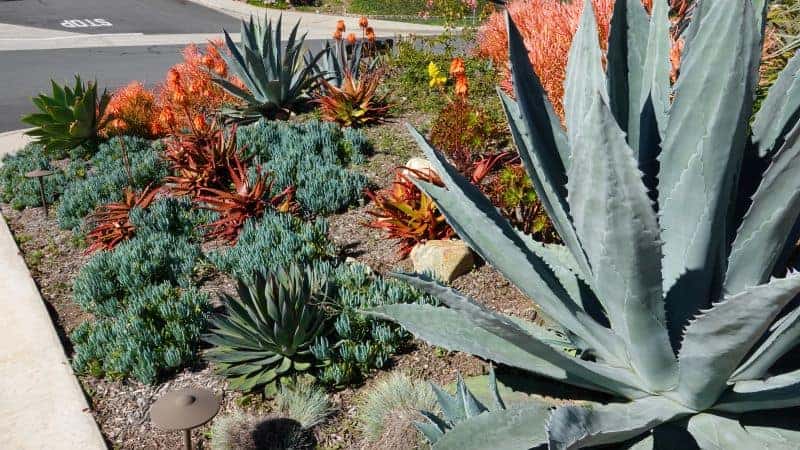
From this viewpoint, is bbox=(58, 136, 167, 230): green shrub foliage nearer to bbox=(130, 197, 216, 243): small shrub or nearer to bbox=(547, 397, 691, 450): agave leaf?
bbox=(130, 197, 216, 243): small shrub

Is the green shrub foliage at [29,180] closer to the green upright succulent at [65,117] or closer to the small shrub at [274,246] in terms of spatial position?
the green upright succulent at [65,117]

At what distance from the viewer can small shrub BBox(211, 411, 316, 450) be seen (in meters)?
3.46

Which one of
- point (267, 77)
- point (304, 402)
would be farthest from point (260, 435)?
point (267, 77)

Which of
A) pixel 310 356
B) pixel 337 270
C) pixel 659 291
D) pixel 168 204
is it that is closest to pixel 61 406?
pixel 310 356

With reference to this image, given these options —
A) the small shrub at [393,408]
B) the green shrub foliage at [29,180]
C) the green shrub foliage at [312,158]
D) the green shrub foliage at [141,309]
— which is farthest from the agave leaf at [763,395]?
the green shrub foliage at [29,180]

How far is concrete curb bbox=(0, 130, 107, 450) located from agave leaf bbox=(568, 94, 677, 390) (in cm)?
300

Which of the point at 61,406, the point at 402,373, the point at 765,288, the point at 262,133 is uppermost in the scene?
the point at 765,288

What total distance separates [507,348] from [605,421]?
0.54 meters

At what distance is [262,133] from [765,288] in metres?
6.89

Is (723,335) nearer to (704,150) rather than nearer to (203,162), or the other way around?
(704,150)

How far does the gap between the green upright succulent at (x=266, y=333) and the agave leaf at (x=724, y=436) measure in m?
2.26

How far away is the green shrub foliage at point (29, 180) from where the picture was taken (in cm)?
776

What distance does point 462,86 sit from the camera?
6.33 m

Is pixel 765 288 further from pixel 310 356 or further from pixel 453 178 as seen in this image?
pixel 310 356
